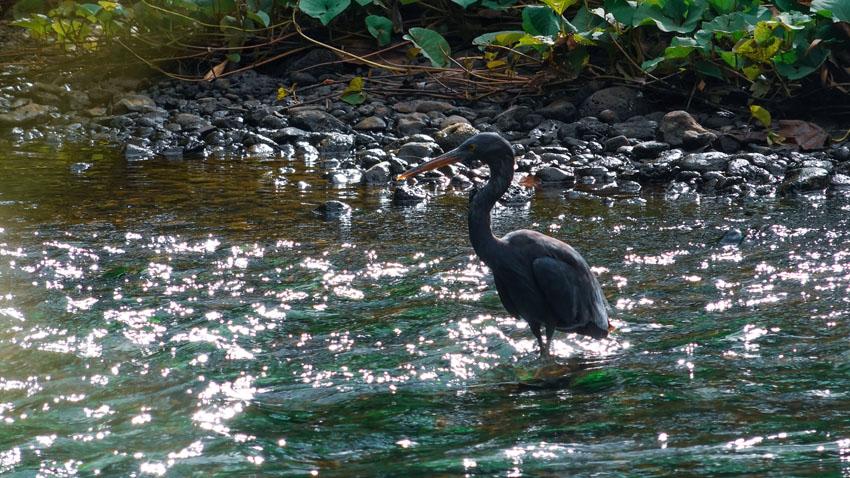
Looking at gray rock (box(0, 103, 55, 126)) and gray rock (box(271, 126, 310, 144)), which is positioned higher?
gray rock (box(0, 103, 55, 126))

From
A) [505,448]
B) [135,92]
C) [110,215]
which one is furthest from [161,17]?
[505,448]

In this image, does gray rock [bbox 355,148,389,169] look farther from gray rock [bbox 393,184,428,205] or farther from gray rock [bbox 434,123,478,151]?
gray rock [bbox 393,184,428,205]

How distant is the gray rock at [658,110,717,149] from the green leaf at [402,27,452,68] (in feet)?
7.93

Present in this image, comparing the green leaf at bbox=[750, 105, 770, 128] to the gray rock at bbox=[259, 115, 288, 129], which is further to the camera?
the gray rock at bbox=[259, 115, 288, 129]

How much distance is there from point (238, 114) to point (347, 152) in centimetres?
185

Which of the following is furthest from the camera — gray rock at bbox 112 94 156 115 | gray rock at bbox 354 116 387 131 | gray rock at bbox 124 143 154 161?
gray rock at bbox 112 94 156 115

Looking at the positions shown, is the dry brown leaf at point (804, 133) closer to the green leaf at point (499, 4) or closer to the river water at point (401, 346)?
the river water at point (401, 346)

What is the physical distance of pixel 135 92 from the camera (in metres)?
11.9

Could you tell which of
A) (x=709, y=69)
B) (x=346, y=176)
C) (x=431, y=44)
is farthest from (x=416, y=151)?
(x=709, y=69)

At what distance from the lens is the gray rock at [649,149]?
27.1ft

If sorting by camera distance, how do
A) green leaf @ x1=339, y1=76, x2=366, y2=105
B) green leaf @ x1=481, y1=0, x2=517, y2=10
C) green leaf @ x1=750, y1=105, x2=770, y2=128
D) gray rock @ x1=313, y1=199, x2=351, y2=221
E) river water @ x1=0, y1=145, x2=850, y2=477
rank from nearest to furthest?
river water @ x1=0, y1=145, x2=850, y2=477 → gray rock @ x1=313, y1=199, x2=351, y2=221 → green leaf @ x1=750, y1=105, x2=770, y2=128 → green leaf @ x1=481, y1=0, x2=517, y2=10 → green leaf @ x1=339, y1=76, x2=366, y2=105

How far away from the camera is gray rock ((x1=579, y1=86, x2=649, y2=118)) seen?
925 cm

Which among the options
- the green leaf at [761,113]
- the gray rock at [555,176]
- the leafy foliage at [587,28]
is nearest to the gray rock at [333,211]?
the gray rock at [555,176]

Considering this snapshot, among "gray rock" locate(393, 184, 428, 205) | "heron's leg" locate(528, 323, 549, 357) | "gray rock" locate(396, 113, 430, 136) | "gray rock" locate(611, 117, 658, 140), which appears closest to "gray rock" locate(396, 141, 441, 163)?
"gray rock" locate(396, 113, 430, 136)
